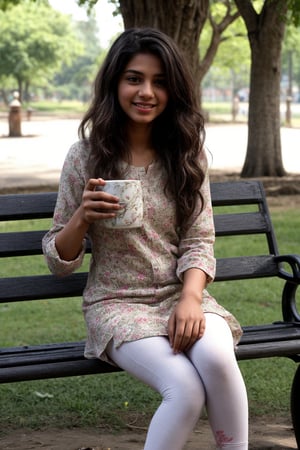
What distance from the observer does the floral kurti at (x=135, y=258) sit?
11.5ft

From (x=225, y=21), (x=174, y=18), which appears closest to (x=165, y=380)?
(x=174, y=18)

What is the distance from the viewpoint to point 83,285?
414 cm

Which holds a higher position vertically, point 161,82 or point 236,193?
point 161,82

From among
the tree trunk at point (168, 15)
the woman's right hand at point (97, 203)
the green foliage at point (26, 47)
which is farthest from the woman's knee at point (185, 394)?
the green foliage at point (26, 47)

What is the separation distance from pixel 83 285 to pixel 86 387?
1152 mm

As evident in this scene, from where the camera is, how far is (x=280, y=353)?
12.4ft

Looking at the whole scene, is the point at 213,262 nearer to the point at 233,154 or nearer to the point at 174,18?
the point at 174,18

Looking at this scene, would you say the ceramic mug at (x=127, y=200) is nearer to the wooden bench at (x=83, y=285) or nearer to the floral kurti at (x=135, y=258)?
the floral kurti at (x=135, y=258)

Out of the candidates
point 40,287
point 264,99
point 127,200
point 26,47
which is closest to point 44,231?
point 40,287

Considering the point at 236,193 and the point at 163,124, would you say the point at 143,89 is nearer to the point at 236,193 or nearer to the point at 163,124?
the point at 163,124

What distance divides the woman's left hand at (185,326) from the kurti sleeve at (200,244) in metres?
0.23

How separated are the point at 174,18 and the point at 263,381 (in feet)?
18.4

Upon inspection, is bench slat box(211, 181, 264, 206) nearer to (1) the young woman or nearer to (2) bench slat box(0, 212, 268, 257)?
(2) bench slat box(0, 212, 268, 257)

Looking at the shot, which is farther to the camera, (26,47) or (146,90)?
(26,47)
